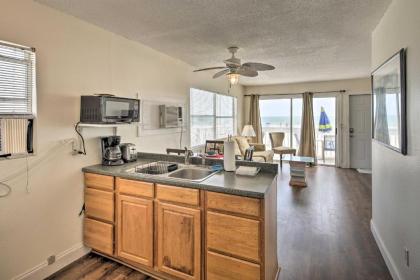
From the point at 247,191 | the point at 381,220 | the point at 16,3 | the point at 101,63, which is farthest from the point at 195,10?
the point at 381,220

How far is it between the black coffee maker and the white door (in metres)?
6.26

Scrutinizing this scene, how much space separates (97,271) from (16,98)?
165 cm

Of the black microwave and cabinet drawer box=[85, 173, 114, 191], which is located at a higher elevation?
the black microwave

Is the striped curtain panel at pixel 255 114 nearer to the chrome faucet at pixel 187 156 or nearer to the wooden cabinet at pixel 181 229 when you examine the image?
the chrome faucet at pixel 187 156

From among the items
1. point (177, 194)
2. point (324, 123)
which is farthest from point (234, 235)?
point (324, 123)

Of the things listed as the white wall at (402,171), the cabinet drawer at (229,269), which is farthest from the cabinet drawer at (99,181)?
the white wall at (402,171)

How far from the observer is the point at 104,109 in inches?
92.1

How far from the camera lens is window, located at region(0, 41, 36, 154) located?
188 centimetres

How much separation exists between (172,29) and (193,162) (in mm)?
1478

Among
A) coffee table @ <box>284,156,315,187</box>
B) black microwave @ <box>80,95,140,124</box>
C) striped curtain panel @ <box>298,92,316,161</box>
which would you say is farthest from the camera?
striped curtain panel @ <box>298,92,316,161</box>

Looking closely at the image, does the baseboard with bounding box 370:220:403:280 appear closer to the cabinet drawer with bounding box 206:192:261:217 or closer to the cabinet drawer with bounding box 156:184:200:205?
the cabinet drawer with bounding box 206:192:261:217

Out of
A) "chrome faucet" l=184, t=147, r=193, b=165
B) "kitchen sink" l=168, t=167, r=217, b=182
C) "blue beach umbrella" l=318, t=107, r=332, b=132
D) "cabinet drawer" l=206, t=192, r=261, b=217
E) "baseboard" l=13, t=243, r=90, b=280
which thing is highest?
"blue beach umbrella" l=318, t=107, r=332, b=132

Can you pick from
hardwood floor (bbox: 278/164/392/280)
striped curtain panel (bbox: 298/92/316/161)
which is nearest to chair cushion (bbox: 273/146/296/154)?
striped curtain panel (bbox: 298/92/316/161)

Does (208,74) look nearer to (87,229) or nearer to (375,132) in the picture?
(375,132)
